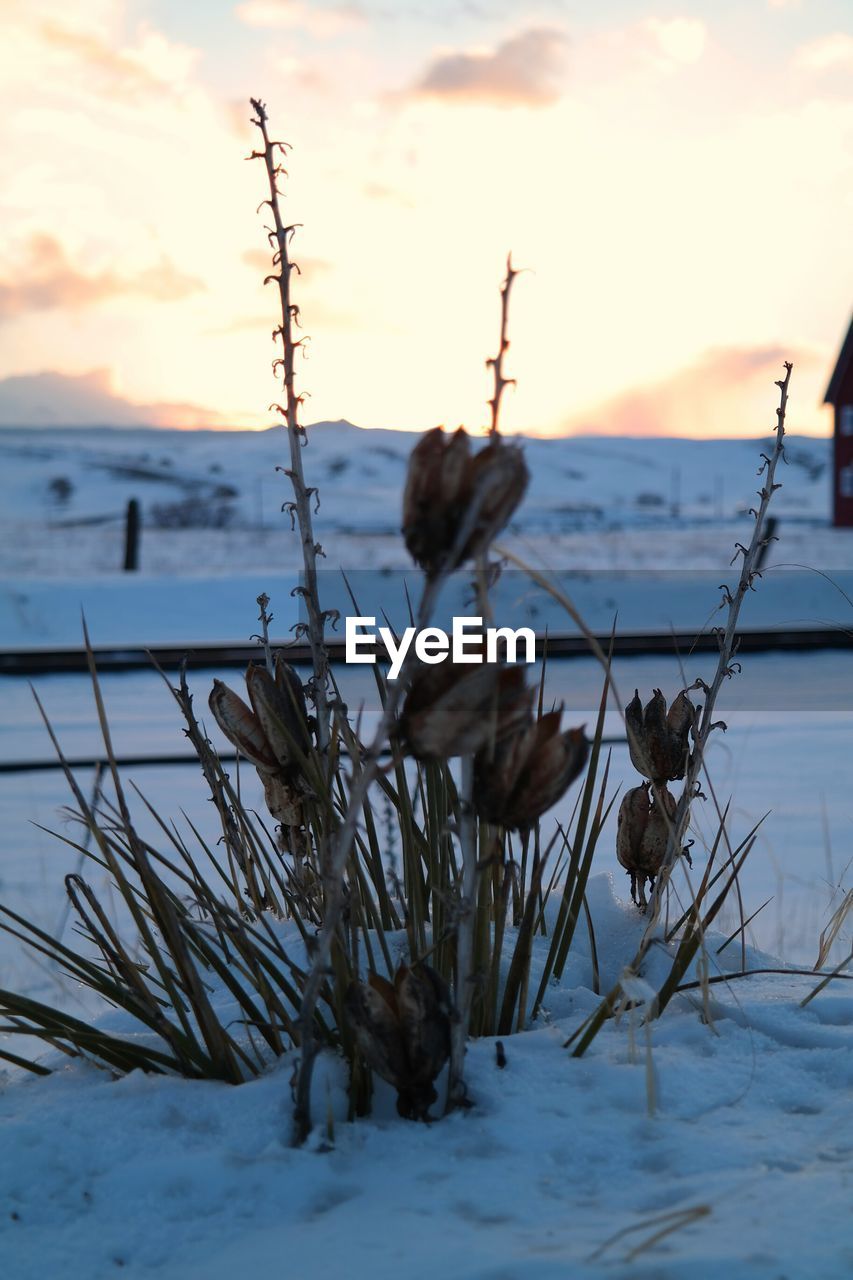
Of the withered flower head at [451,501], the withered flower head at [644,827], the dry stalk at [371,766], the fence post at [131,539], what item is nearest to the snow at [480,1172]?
the dry stalk at [371,766]

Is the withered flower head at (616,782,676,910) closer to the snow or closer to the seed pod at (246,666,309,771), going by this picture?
the snow

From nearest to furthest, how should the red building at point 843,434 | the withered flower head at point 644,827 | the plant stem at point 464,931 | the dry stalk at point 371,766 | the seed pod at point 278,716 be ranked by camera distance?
the dry stalk at point 371,766 < the plant stem at point 464,931 < the seed pod at point 278,716 < the withered flower head at point 644,827 < the red building at point 843,434

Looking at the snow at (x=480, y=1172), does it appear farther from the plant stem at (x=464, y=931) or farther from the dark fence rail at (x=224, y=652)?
the dark fence rail at (x=224, y=652)

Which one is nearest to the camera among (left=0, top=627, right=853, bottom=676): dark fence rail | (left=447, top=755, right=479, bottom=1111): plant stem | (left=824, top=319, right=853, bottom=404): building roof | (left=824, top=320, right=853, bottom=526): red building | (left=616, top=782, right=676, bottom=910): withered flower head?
(left=447, top=755, right=479, bottom=1111): plant stem

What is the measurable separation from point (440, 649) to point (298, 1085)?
40cm

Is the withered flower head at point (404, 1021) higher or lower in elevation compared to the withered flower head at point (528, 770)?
lower

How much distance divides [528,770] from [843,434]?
97.4 ft

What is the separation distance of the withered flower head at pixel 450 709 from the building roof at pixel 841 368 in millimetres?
29295

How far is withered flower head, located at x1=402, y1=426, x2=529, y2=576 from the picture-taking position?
2.54ft

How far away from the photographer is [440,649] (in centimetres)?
92

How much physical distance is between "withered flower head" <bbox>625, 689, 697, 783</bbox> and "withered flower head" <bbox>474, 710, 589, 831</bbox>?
0.53 m

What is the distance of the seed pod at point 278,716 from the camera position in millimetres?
1185

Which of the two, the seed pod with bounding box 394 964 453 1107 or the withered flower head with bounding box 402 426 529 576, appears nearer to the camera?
the withered flower head with bounding box 402 426 529 576

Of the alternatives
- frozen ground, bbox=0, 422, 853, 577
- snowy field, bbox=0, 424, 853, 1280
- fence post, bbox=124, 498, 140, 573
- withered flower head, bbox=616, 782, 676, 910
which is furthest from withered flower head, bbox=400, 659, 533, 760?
fence post, bbox=124, 498, 140, 573
